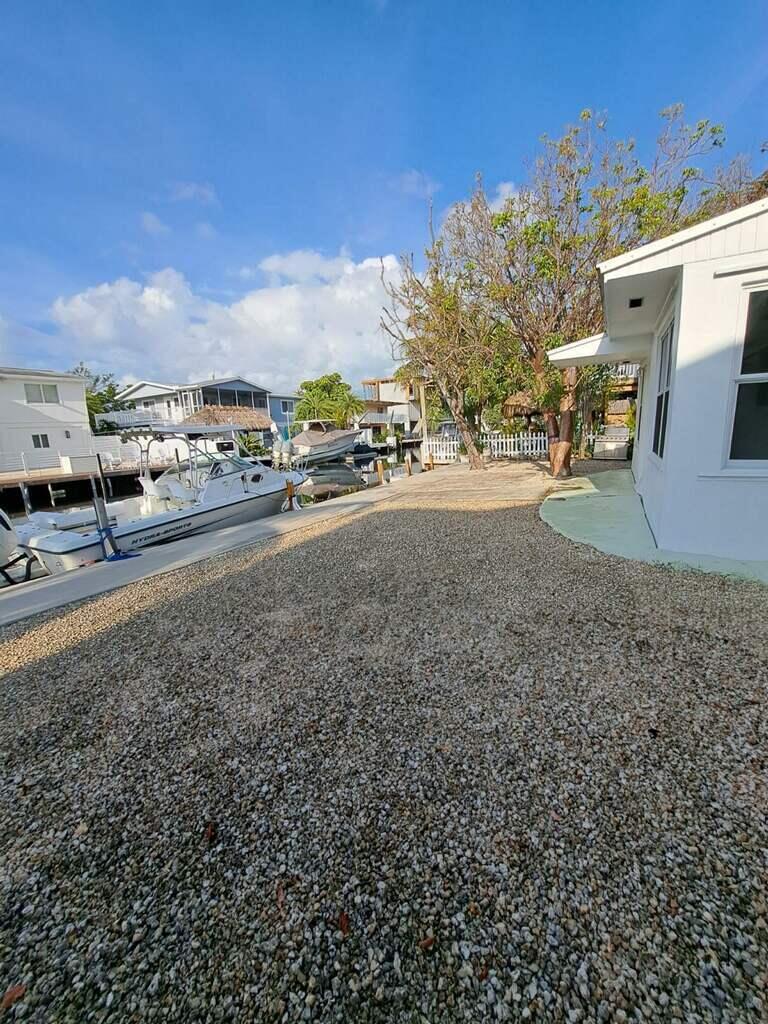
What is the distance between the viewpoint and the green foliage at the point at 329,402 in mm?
35688

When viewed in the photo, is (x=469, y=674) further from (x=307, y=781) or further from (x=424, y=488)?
(x=424, y=488)

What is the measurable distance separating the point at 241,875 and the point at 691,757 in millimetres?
2068

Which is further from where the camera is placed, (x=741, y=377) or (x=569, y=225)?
(x=569, y=225)

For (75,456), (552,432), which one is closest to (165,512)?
(552,432)

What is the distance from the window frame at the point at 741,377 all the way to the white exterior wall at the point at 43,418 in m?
28.3

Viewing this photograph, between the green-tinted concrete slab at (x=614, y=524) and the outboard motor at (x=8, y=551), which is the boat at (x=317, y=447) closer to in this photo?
the outboard motor at (x=8, y=551)

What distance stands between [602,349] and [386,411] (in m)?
38.1

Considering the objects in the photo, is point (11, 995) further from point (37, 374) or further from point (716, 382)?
point (37, 374)

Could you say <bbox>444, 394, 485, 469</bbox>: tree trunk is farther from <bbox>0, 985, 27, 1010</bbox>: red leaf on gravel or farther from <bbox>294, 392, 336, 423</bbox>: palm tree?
<bbox>294, 392, 336, 423</bbox>: palm tree

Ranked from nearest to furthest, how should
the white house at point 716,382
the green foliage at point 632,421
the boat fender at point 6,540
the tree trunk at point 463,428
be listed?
1. the white house at point 716,382
2. the boat fender at point 6,540
3. the green foliage at point 632,421
4. the tree trunk at point 463,428

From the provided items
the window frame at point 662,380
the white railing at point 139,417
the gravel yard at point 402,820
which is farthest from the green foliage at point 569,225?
the white railing at point 139,417

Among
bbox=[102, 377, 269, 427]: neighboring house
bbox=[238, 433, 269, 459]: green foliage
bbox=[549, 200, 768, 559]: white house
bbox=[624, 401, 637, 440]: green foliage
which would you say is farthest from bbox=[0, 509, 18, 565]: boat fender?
bbox=[102, 377, 269, 427]: neighboring house

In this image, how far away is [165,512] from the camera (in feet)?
30.7

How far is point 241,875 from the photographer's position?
1.71 metres
